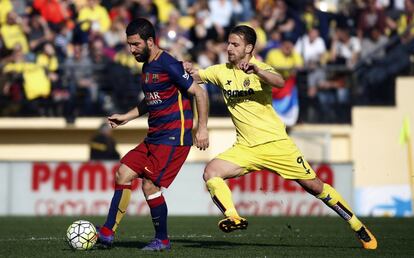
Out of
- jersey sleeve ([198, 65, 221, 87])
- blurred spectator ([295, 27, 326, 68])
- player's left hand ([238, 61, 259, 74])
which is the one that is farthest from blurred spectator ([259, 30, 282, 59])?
player's left hand ([238, 61, 259, 74])

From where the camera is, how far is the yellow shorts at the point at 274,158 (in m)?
10.4

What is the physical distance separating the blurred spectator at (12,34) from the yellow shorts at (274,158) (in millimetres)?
11275

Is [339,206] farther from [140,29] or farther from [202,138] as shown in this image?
[140,29]

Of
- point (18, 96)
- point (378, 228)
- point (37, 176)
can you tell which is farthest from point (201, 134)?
point (18, 96)

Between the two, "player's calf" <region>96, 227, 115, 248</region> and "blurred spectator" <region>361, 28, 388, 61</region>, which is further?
"blurred spectator" <region>361, 28, 388, 61</region>

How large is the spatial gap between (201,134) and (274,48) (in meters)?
11.8

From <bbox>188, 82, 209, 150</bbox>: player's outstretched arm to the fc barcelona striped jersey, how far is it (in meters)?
0.09

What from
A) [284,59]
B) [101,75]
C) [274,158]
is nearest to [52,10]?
[101,75]

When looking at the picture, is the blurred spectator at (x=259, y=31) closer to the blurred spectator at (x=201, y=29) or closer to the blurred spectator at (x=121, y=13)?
the blurred spectator at (x=201, y=29)

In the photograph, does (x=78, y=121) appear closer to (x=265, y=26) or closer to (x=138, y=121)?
(x=138, y=121)

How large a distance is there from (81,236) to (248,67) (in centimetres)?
234

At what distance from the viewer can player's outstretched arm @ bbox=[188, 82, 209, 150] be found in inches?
384

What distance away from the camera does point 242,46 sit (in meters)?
10.2

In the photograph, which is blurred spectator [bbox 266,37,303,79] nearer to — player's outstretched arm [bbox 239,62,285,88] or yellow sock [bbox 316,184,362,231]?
yellow sock [bbox 316,184,362,231]
